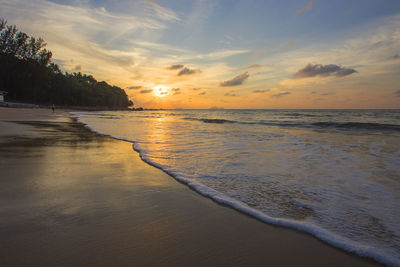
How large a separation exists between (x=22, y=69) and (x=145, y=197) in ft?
243

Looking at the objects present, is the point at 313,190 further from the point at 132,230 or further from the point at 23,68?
the point at 23,68

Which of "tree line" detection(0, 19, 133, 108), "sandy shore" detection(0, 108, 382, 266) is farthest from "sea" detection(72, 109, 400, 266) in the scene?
"tree line" detection(0, 19, 133, 108)

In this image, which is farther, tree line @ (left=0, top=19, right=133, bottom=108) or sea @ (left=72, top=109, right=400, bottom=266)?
tree line @ (left=0, top=19, right=133, bottom=108)

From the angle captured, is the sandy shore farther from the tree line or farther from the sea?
the tree line

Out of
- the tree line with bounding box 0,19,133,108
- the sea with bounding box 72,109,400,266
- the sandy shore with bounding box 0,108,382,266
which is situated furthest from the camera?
the tree line with bounding box 0,19,133,108

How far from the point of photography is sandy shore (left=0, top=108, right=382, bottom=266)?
1.69 metres

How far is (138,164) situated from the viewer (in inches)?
187

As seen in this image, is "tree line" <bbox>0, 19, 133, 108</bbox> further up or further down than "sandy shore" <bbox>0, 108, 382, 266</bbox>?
further up

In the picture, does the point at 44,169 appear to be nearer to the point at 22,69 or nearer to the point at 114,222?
the point at 114,222

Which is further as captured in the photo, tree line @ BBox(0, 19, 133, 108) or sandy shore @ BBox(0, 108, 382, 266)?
Result: tree line @ BBox(0, 19, 133, 108)

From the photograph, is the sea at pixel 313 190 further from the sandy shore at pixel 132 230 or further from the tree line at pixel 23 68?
the tree line at pixel 23 68

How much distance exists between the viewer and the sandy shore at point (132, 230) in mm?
1688

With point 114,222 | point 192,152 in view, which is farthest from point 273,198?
point 192,152

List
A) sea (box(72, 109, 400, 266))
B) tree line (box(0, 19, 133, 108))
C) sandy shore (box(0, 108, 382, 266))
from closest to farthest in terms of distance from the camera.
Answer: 1. sandy shore (box(0, 108, 382, 266))
2. sea (box(72, 109, 400, 266))
3. tree line (box(0, 19, 133, 108))
